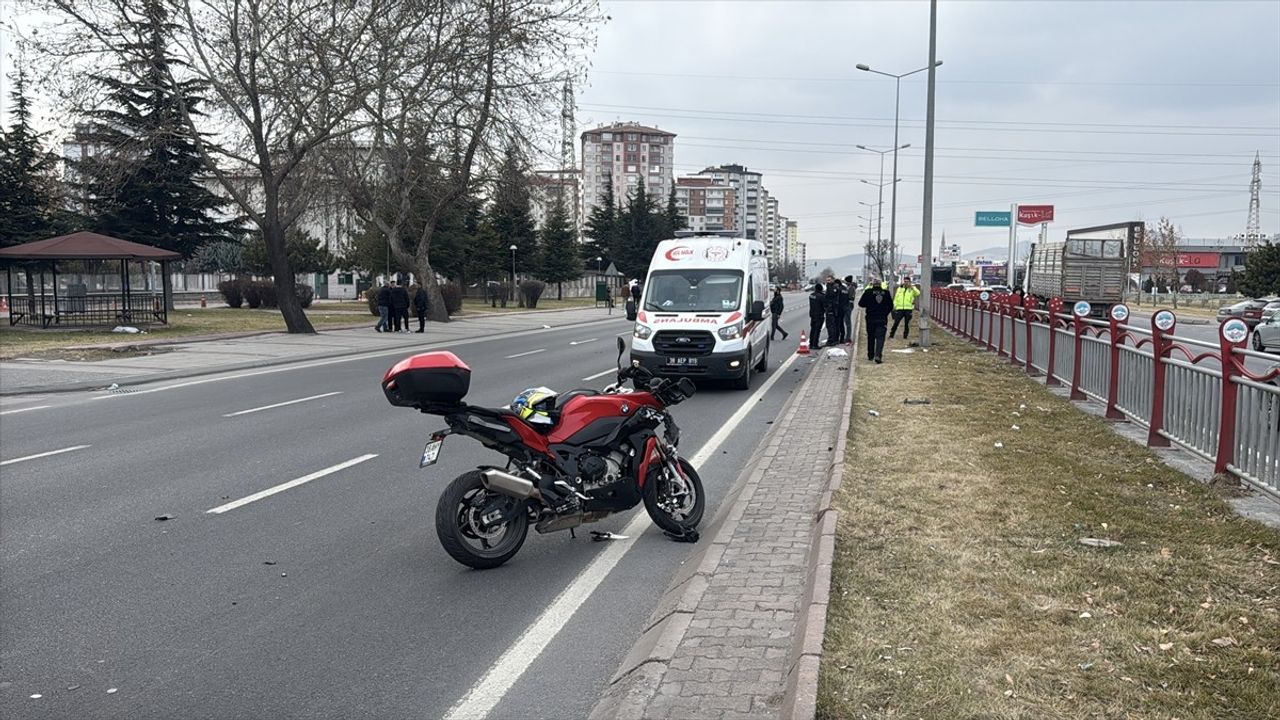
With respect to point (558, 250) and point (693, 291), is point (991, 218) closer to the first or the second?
point (558, 250)

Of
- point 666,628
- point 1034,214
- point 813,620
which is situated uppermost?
point 1034,214

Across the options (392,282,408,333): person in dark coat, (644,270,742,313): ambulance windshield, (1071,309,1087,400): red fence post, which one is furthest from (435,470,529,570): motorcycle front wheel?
(392,282,408,333): person in dark coat

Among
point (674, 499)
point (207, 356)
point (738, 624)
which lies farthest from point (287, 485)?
point (207, 356)

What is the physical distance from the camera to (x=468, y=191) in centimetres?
→ 3897

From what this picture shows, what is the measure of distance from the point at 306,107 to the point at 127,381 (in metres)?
13.6

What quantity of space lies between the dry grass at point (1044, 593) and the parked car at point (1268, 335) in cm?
2199

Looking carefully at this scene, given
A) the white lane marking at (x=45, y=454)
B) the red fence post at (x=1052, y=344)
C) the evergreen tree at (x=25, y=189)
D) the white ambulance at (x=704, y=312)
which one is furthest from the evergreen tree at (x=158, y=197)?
the red fence post at (x=1052, y=344)

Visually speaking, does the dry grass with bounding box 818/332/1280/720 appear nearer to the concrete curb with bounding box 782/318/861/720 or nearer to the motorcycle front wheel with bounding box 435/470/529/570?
the concrete curb with bounding box 782/318/861/720

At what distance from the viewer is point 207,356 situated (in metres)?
22.7

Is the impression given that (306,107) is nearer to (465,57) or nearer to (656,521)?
(465,57)

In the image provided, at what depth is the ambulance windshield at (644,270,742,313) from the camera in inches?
656

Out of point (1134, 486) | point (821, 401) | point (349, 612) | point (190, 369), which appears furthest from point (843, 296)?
point (349, 612)

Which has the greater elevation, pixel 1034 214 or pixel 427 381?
pixel 1034 214

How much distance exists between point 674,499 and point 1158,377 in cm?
561
